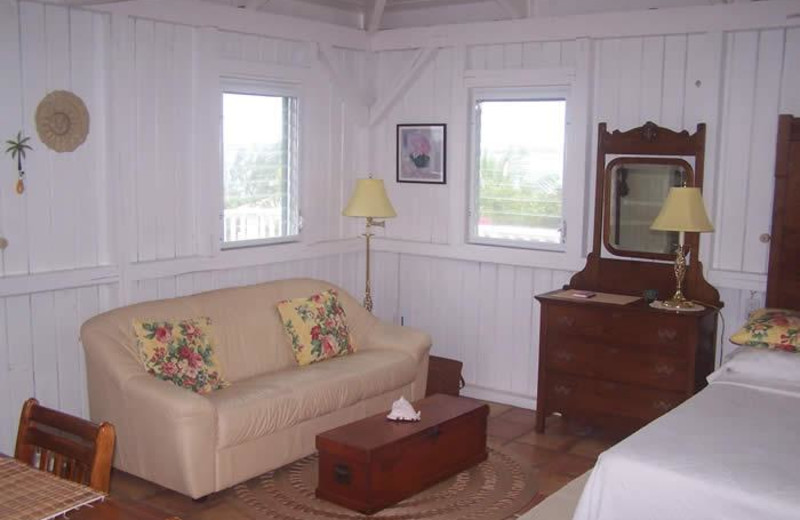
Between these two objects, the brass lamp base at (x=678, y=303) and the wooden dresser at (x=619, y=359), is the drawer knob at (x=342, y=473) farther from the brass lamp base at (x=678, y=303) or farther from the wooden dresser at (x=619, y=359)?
the brass lamp base at (x=678, y=303)

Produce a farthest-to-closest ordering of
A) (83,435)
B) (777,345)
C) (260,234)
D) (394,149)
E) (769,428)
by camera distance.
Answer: (394,149) → (260,234) → (777,345) → (769,428) → (83,435)

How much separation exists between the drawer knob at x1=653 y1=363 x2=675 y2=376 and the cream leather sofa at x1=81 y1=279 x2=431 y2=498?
1.51m

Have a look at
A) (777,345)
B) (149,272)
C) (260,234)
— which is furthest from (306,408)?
(777,345)

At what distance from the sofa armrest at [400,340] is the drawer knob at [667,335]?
1.53m

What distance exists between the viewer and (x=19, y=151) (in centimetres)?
469

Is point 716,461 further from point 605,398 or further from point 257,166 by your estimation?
point 257,166

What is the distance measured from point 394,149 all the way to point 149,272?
237 centimetres

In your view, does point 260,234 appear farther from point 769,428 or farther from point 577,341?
point 769,428

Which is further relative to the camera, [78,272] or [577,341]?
[577,341]

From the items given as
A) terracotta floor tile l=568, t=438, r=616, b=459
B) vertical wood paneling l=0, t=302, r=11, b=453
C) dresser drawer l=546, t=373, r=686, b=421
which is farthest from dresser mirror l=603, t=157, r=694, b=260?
vertical wood paneling l=0, t=302, r=11, b=453

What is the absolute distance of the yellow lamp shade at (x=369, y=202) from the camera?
6.11 meters

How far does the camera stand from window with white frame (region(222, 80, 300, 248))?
236 inches

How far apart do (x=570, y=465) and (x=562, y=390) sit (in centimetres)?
61

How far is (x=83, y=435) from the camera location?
92.7 inches
